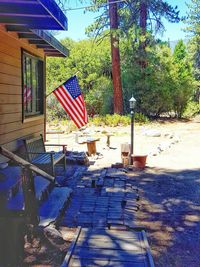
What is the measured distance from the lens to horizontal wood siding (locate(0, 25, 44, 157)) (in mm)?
5414

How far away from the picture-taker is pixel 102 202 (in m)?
5.27

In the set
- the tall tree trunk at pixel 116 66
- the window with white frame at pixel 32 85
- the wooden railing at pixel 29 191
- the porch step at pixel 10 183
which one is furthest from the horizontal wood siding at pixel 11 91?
the tall tree trunk at pixel 116 66

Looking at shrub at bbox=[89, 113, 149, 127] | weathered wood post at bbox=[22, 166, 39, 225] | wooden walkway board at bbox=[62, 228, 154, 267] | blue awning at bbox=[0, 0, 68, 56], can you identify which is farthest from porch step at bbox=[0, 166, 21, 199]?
shrub at bbox=[89, 113, 149, 127]

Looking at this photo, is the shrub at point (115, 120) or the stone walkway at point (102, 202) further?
the shrub at point (115, 120)

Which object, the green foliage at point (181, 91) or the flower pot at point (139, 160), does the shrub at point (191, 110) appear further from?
the flower pot at point (139, 160)

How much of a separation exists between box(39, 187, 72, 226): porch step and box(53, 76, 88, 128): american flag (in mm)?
2872

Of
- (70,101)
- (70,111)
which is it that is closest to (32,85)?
(70,101)

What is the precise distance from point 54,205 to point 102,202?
2.77ft

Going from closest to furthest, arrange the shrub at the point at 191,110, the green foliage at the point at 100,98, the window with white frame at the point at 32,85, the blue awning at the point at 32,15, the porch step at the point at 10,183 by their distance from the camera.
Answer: the porch step at the point at 10,183 < the blue awning at the point at 32,15 < the window with white frame at the point at 32,85 < the green foliage at the point at 100,98 < the shrub at the point at 191,110

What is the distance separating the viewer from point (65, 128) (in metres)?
16.4

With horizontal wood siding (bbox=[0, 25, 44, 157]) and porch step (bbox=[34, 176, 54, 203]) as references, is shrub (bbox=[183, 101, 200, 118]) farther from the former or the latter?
porch step (bbox=[34, 176, 54, 203])

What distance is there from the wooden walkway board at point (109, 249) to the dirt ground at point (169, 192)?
214 mm

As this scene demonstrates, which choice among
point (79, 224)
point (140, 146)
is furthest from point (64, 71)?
point (79, 224)

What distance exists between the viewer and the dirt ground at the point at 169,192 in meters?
3.91
